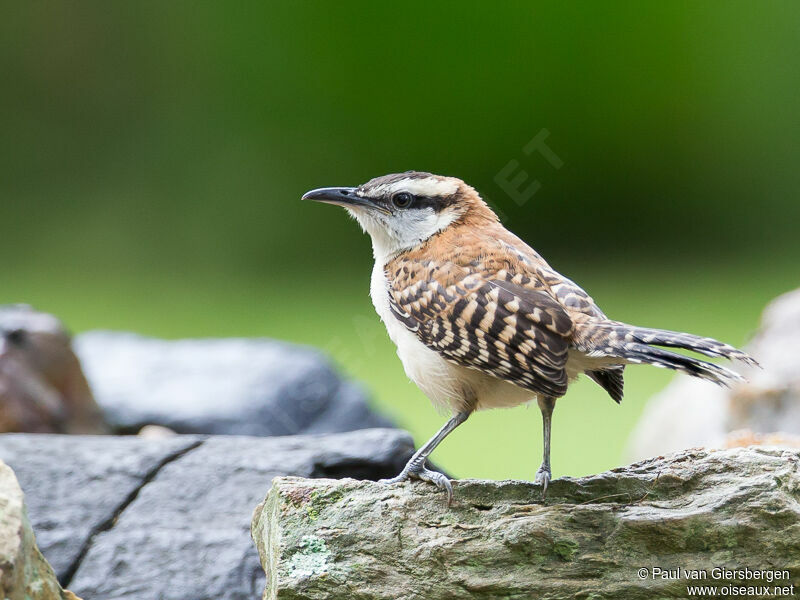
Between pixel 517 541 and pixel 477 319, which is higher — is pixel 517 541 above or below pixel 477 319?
below

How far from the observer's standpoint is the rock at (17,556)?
7.00ft

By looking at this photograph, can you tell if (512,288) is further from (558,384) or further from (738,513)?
(738,513)

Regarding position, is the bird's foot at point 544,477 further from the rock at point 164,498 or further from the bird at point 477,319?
the rock at point 164,498

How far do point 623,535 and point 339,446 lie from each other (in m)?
1.29

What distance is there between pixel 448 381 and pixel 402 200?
0.66 meters

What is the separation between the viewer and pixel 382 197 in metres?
3.36

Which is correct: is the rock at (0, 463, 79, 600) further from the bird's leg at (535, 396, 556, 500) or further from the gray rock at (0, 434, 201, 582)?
the bird's leg at (535, 396, 556, 500)

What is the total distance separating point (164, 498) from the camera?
3646mm

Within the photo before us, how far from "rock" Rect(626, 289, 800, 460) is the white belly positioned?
1.35 metres

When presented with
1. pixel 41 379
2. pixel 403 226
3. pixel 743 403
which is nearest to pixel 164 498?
pixel 403 226

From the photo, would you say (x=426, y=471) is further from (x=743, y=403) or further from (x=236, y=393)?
(x=236, y=393)

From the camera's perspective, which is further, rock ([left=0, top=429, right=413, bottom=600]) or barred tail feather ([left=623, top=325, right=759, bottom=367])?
rock ([left=0, top=429, right=413, bottom=600])

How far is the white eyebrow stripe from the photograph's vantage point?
3.36 meters
